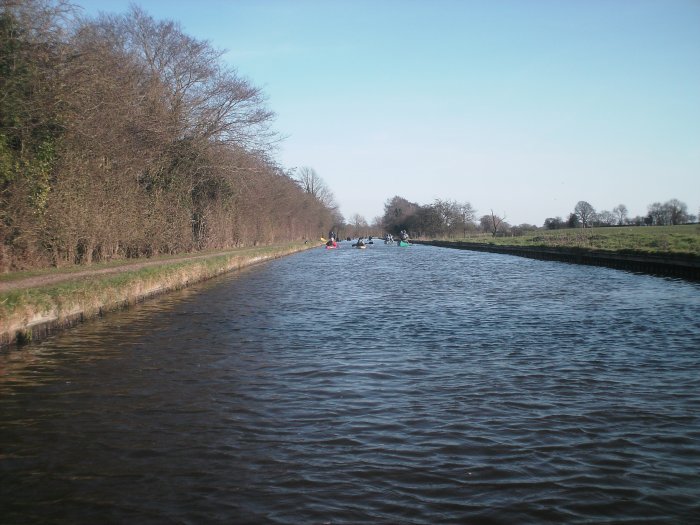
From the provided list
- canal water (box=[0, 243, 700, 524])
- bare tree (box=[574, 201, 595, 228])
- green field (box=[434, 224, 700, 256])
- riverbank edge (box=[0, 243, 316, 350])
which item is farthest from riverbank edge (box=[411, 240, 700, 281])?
bare tree (box=[574, 201, 595, 228])

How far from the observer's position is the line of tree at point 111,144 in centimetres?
1572

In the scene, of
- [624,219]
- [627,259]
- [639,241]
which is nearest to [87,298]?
[627,259]

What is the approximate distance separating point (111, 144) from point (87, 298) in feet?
32.1

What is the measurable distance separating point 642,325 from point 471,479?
9.18m

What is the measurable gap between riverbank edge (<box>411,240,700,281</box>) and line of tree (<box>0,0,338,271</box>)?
20.9 metres

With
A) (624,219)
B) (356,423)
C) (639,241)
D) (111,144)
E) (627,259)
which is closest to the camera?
(356,423)

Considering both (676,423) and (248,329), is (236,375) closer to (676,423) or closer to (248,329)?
(248,329)

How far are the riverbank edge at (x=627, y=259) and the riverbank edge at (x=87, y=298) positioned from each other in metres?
19.8

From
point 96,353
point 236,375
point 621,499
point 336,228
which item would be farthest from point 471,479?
point 336,228

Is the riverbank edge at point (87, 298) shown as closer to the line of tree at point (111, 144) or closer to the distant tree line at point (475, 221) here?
the line of tree at point (111, 144)

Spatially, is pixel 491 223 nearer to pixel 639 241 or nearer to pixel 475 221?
pixel 475 221

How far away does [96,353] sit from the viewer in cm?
Result: 1029

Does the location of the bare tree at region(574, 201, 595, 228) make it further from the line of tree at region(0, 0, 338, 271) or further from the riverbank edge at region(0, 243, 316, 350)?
the riverbank edge at region(0, 243, 316, 350)

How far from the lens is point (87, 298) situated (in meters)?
13.5
